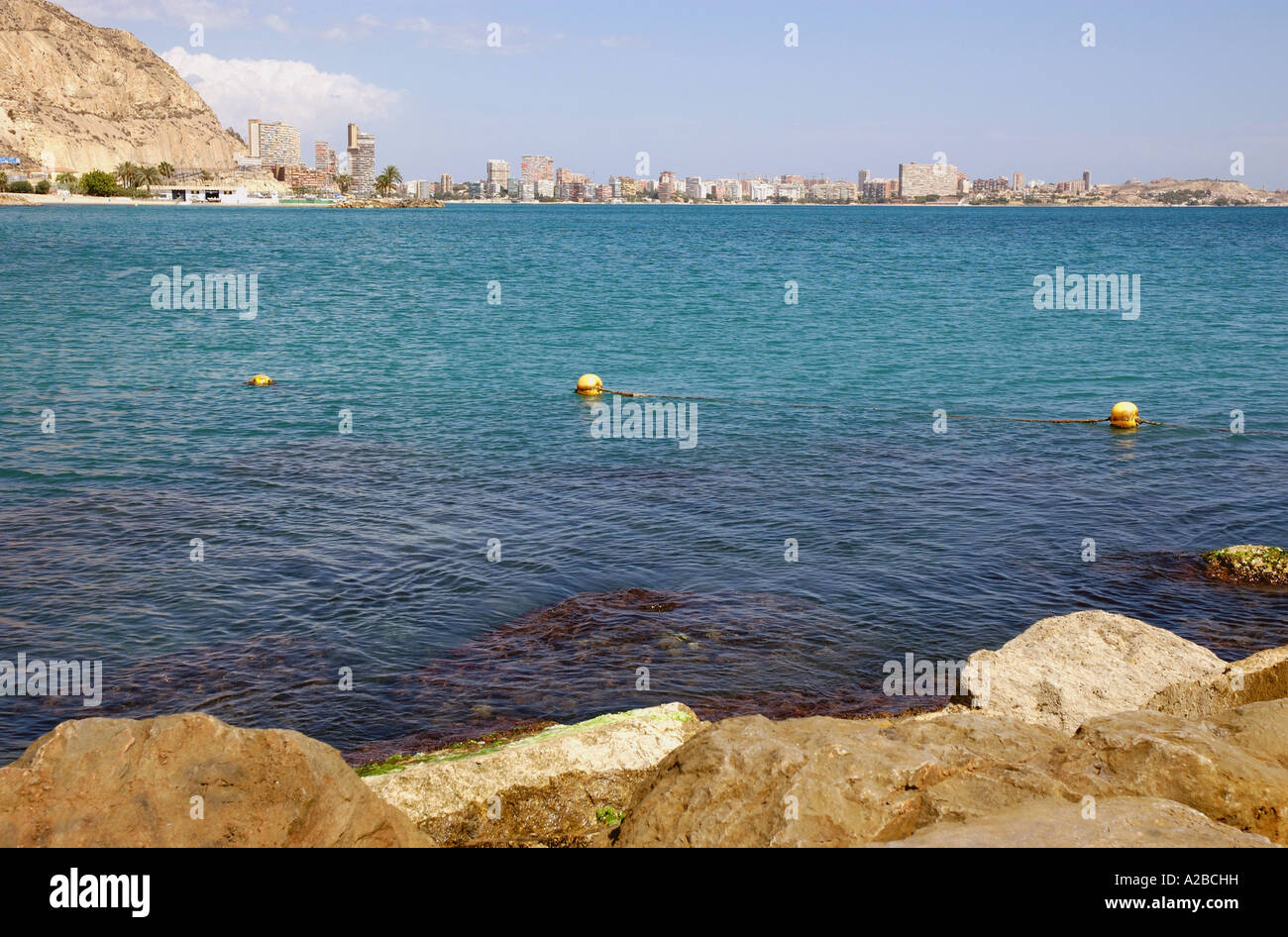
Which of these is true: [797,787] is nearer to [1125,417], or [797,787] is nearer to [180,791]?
[180,791]

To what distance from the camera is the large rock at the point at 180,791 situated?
5.55 metres

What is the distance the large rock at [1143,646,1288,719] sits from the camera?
9289 millimetres

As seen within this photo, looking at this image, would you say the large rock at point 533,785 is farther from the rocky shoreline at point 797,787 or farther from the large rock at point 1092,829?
the large rock at point 1092,829

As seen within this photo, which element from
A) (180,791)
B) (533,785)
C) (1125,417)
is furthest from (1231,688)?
(1125,417)

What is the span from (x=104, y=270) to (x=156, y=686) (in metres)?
60.3

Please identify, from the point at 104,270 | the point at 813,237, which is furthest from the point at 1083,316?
the point at 813,237

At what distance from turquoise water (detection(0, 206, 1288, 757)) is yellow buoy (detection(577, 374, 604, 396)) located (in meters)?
1.13

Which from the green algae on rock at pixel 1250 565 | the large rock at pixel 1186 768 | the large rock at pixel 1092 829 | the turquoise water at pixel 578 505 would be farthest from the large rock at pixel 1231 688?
the green algae on rock at pixel 1250 565

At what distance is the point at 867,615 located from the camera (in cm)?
1437

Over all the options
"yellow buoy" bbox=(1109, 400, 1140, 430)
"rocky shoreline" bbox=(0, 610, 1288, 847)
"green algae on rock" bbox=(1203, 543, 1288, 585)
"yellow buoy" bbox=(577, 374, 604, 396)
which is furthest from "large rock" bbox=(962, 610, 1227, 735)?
"yellow buoy" bbox=(577, 374, 604, 396)

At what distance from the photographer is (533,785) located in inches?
326

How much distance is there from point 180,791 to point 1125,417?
24921 mm
